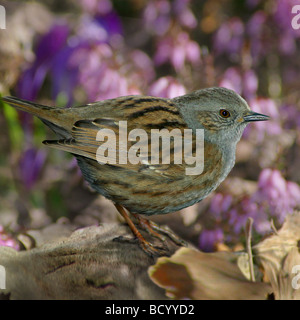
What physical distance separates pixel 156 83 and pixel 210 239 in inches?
56.8

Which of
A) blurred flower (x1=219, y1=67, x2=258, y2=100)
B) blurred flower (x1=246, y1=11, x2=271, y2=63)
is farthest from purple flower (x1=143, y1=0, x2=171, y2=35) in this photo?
blurred flower (x1=219, y1=67, x2=258, y2=100)

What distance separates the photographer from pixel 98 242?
116 inches

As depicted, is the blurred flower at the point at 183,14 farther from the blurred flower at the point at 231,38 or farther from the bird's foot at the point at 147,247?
the bird's foot at the point at 147,247

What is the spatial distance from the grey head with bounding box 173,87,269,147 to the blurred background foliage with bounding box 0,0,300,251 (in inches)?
33.1

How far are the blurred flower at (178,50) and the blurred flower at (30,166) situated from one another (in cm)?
162

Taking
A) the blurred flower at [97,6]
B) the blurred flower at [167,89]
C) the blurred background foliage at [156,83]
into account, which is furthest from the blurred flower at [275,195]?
the blurred flower at [97,6]

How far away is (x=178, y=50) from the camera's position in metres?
5.18

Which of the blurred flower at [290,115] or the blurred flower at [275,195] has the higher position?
the blurred flower at [290,115]

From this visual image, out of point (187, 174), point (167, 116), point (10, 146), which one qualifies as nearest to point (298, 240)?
point (187, 174)

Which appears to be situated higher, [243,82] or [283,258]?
[243,82]

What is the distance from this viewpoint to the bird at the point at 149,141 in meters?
2.92
